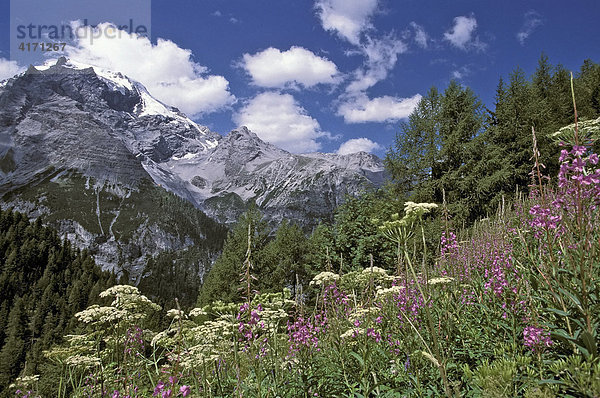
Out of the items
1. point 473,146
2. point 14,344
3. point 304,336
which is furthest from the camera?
point 14,344

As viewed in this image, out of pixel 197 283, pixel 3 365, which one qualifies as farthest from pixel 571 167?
pixel 197 283

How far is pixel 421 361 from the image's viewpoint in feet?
11.1

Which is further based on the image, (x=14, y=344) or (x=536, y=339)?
(x=14, y=344)

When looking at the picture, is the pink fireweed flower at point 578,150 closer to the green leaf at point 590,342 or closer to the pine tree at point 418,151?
the green leaf at point 590,342

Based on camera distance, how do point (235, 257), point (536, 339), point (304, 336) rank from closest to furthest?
point (536, 339), point (304, 336), point (235, 257)

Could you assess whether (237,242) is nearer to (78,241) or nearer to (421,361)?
(421,361)

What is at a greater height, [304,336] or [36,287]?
[304,336]

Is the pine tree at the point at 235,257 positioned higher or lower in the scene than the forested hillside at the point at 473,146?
lower

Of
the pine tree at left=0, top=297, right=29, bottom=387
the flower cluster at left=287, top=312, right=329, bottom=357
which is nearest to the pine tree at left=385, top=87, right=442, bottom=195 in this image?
the flower cluster at left=287, top=312, right=329, bottom=357

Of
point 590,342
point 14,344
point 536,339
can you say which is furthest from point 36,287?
point 590,342

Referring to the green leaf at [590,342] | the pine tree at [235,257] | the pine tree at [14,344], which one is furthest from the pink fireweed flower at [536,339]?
the pine tree at [14,344]

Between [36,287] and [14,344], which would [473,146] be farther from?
[36,287]

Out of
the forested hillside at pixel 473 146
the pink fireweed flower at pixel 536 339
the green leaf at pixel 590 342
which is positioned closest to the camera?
the green leaf at pixel 590 342

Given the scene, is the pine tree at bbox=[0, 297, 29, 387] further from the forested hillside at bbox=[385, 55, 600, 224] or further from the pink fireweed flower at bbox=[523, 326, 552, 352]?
the pink fireweed flower at bbox=[523, 326, 552, 352]
